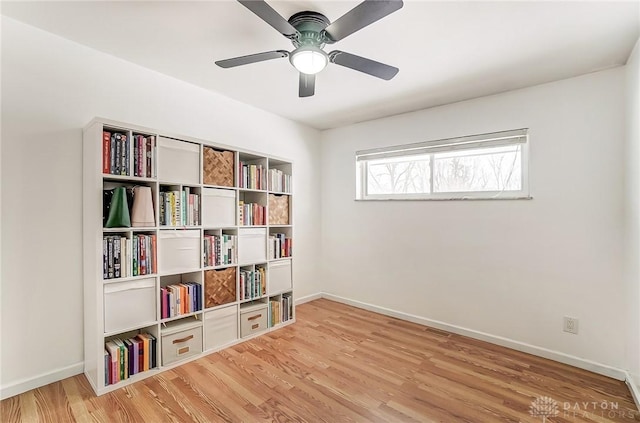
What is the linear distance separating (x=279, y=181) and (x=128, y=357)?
197 cm

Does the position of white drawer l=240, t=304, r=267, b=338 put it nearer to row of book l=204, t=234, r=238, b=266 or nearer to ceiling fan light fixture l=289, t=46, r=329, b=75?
row of book l=204, t=234, r=238, b=266

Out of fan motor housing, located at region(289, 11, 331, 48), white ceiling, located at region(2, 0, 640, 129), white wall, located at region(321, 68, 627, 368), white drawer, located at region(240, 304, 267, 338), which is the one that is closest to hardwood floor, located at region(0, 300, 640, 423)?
white drawer, located at region(240, 304, 267, 338)

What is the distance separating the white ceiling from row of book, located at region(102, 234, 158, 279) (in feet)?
4.59

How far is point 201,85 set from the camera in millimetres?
2781

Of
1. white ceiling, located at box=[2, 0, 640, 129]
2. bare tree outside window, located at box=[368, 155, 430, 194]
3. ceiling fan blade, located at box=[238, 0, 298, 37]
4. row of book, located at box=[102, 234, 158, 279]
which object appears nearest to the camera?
ceiling fan blade, located at box=[238, 0, 298, 37]

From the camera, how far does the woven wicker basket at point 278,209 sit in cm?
309

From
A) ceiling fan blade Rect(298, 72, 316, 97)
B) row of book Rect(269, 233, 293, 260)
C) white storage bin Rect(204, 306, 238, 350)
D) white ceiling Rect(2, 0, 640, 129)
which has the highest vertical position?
white ceiling Rect(2, 0, 640, 129)

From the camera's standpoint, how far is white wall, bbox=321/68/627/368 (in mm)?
2270

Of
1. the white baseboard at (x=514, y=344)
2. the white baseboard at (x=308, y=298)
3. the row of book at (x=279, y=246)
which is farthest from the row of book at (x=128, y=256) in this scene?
the white baseboard at (x=514, y=344)

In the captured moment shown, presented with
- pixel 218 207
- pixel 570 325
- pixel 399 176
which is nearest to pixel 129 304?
pixel 218 207

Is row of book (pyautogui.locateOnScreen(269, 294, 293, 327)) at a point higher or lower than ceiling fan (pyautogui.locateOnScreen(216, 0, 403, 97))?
lower

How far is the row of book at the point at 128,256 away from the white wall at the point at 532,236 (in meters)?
2.43

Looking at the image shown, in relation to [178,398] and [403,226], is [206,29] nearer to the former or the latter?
[178,398]

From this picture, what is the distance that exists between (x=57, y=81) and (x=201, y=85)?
1.06 m
